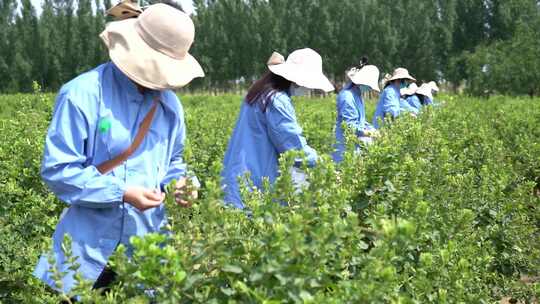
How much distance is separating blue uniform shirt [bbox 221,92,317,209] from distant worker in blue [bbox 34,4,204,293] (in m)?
1.48

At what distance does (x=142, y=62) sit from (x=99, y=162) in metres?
A: 0.39

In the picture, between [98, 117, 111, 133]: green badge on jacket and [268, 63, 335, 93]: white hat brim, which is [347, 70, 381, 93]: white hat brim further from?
[98, 117, 111, 133]: green badge on jacket

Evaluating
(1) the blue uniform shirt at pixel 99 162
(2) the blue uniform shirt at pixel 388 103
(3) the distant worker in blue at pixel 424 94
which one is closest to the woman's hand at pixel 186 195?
(1) the blue uniform shirt at pixel 99 162

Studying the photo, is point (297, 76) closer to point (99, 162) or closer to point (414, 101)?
point (99, 162)

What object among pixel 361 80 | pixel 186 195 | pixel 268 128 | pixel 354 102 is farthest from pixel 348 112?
pixel 186 195

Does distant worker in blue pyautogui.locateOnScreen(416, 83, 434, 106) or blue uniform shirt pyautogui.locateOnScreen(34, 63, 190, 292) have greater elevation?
blue uniform shirt pyautogui.locateOnScreen(34, 63, 190, 292)

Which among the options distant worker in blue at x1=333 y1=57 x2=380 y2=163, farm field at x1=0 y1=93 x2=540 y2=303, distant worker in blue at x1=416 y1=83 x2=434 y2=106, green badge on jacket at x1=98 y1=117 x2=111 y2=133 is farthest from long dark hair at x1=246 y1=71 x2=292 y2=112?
distant worker in blue at x1=416 y1=83 x2=434 y2=106

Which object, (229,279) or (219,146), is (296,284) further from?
(219,146)

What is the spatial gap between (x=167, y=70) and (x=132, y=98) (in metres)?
0.18

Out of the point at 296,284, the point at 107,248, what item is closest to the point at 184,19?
the point at 107,248

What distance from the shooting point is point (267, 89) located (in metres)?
4.27

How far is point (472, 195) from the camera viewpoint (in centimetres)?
422

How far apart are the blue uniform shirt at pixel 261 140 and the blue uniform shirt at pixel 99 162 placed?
56.9 inches

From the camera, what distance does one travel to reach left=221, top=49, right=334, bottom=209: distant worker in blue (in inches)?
165
